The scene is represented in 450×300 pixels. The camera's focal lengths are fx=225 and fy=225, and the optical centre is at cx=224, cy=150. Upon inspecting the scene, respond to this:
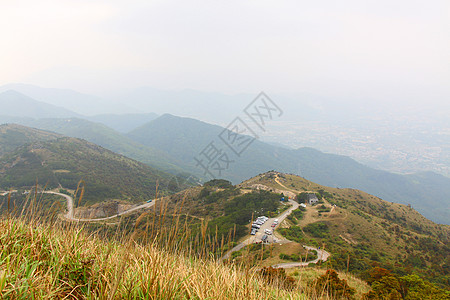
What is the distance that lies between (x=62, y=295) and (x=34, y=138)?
157573mm

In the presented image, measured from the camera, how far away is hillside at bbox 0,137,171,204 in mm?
64281

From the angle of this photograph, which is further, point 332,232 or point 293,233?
point 332,232

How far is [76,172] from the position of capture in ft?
238

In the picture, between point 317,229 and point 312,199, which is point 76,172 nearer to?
point 312,199

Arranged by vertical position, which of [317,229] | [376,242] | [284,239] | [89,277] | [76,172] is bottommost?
[76,172]

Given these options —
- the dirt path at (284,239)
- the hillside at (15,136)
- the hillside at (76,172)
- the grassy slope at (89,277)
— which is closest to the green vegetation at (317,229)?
the dirt path at (284,239)

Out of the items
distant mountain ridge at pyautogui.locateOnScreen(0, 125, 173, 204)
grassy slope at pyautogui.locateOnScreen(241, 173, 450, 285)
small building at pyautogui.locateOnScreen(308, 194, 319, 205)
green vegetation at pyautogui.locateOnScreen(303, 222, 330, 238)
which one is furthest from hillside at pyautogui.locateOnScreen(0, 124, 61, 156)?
grassy slope at pyautogui.locateOnScreen(241, 173, 450, 285)

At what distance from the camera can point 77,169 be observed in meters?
74.5

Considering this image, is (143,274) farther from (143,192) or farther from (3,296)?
(143,192)

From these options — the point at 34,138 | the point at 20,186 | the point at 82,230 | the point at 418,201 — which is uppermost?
the point at 82,230

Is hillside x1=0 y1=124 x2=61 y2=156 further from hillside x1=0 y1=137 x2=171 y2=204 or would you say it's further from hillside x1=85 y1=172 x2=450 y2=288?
hillside x1=85 y1=172 x2=450 y2=288

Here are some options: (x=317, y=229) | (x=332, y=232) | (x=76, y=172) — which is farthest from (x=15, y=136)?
(x=332, y=232)

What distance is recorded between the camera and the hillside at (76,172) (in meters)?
64.3

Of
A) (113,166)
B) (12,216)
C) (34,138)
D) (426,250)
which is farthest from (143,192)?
(34,138)
